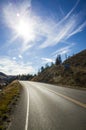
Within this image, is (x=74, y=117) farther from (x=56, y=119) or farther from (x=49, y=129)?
(x=49, y=129)

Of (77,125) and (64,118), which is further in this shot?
A: (64,118)

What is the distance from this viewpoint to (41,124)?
290 inches

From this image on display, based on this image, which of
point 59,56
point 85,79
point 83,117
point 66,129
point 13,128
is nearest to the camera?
point 66,129

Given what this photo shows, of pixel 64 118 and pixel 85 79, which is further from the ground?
pixel 85 79

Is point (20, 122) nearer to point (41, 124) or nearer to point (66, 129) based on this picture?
point (41, 124)

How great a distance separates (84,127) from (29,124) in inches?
96.8

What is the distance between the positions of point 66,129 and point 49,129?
669 millimetres

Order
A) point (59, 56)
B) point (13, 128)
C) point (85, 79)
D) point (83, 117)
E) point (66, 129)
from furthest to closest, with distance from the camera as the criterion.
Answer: point (59, 56)
point (85, 79)
point (83, 117)
point (13, 128)
point (66, 129)

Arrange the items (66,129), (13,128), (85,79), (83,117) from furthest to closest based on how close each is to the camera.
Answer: (85,79) → (83,117) → (13,128) → (66,129)

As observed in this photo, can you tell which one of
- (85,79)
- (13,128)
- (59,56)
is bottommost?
(13,128)

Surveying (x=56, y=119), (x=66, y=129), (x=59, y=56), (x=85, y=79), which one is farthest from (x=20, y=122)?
(x=59, y=56)

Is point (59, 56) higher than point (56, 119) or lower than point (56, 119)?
higher

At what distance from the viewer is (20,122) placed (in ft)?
26.5

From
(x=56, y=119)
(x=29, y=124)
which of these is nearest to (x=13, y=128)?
(x=29, y=124)
